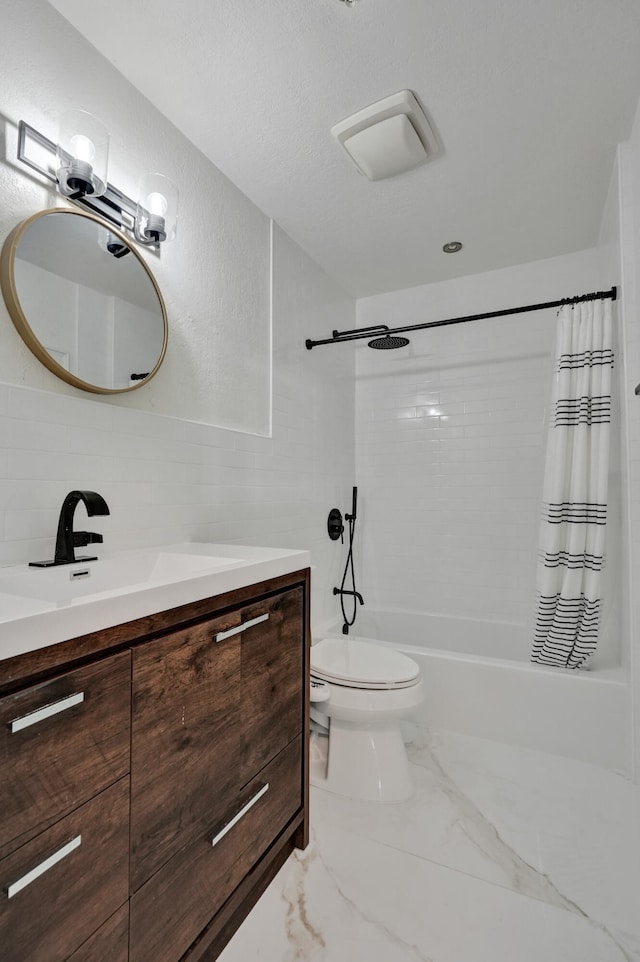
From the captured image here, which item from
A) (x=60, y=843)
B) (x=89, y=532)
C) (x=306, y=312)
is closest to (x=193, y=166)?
(x=306, y=312)

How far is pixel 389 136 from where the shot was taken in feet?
5.88

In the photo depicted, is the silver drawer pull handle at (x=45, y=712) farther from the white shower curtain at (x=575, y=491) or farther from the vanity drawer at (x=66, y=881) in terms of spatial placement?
the white shower curtain at (x=575, y=491)

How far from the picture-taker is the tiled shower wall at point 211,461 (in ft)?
4.06

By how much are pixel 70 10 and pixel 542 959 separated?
2775 mm

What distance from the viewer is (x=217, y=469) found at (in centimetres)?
190

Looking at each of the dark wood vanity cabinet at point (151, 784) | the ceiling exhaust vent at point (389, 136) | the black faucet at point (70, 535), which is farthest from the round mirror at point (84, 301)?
the ceiling exhaust vent at point (389, 136)

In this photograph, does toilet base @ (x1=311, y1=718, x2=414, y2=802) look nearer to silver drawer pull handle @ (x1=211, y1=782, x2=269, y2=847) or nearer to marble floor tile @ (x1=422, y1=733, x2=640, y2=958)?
marble floor tile @ (x1=422, y1=733, x2=640, y2=958)

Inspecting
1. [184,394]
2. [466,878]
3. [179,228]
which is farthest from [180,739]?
[179,228]

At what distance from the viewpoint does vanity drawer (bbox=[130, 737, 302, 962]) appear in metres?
0.93

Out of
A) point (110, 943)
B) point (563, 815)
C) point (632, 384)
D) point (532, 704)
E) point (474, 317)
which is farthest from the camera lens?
Result: point (474, 317)

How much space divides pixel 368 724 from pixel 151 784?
1130 millimetres

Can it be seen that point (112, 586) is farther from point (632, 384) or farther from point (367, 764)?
point (632, 384)

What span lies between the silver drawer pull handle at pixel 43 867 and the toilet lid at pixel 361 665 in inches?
46.1

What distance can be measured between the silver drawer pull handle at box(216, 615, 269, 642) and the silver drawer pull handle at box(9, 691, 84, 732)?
362 mm
